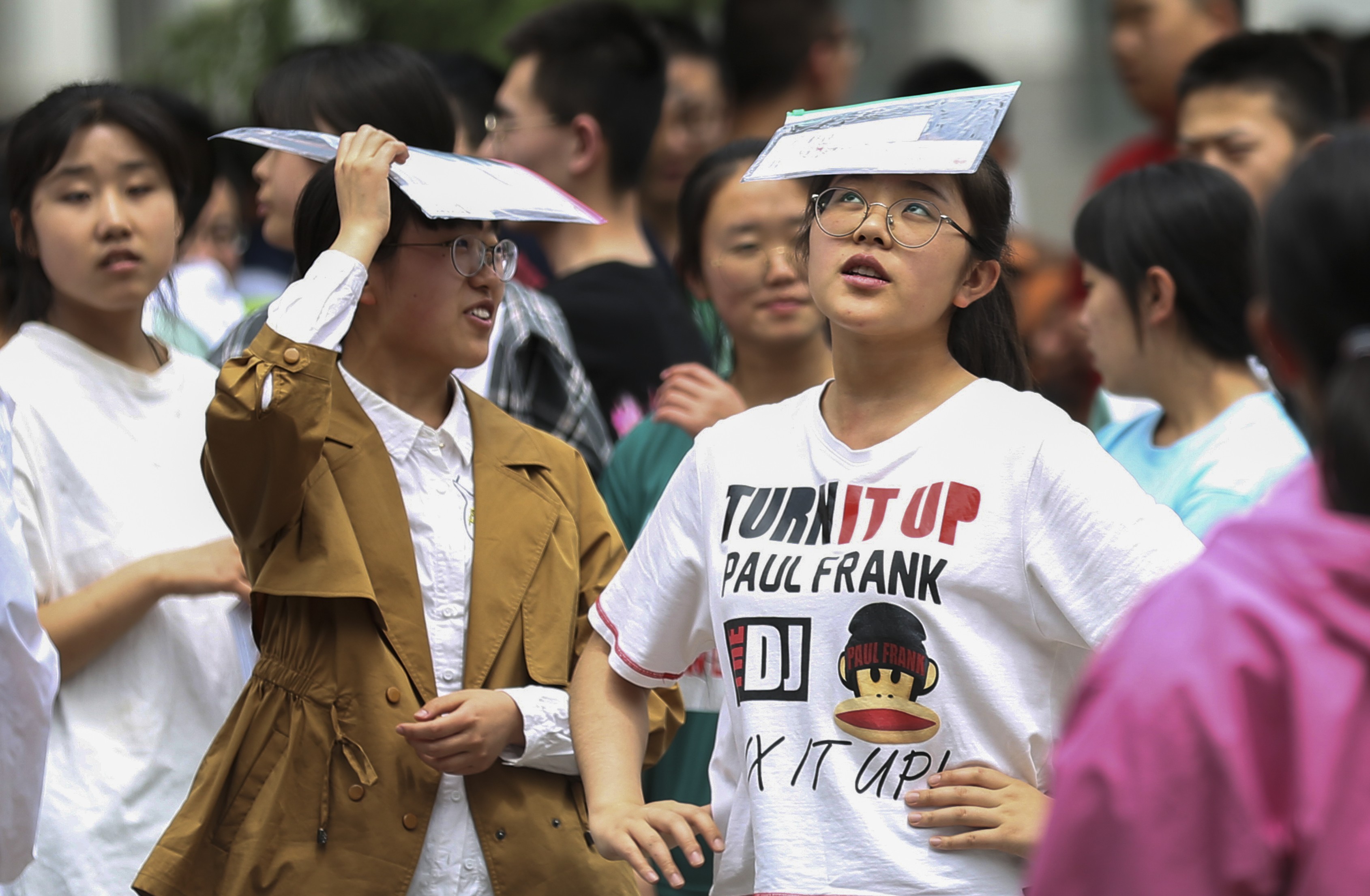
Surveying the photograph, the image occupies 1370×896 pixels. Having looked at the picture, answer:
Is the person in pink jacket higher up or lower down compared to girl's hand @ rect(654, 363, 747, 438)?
higher up

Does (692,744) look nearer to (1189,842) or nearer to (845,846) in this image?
(845,846)

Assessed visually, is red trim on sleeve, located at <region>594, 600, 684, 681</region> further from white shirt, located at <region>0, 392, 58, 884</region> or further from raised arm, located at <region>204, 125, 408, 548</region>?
white shirt, located at <region>0, 392, 58, 884</region>

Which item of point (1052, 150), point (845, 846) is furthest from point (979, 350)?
point (1052, 150)

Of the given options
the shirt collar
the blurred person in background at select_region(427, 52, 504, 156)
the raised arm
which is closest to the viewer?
the raised arm

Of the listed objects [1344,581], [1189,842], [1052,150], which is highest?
[1344,581]

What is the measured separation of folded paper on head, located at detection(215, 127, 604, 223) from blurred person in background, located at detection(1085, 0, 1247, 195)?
333 cm

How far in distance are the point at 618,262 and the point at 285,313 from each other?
1850 mm

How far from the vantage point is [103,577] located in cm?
296

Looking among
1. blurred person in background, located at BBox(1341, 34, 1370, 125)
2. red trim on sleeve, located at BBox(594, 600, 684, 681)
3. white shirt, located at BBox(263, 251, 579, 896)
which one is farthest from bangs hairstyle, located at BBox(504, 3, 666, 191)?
blurred person in background, located at BBox(1341, 34, 1370, 125)

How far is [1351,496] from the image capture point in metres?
1.31

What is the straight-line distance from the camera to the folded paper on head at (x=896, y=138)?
213 centimetres

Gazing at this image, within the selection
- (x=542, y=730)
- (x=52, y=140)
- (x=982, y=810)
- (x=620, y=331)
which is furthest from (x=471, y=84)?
(x=982, y=810)

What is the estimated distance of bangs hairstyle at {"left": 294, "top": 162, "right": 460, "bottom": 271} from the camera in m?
2.67

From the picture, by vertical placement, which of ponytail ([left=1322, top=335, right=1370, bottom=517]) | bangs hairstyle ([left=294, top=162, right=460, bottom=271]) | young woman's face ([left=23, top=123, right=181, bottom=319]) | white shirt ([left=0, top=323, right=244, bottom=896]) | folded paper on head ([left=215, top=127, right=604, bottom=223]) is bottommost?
white shirt ([left=0, top=323, right=244, bottom=896])
